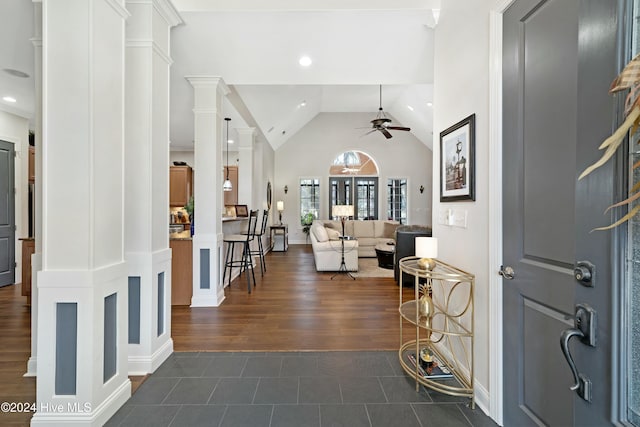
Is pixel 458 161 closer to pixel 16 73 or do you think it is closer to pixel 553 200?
pixel 553 200

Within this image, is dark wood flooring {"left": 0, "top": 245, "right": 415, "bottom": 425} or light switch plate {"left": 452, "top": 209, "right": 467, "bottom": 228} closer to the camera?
light switch plate {"left": 452, "top": 209, "right": 467, "bottom": 228}

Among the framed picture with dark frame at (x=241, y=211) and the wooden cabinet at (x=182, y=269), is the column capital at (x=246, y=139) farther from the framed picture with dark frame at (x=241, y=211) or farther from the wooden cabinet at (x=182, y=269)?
the wooden cabinet at (x=182, y=269)

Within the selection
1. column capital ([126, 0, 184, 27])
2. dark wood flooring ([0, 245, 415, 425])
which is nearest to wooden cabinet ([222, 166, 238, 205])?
dark wood flooring ([0, 245, 415, 425])

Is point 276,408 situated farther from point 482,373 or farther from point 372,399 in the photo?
point 482,373

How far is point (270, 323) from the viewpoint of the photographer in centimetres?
323

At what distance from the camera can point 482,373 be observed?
1865mm

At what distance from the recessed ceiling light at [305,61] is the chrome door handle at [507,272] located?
9.44 ft

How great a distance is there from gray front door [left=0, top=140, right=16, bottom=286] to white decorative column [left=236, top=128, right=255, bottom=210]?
141 inches

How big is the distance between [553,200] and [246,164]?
19.1 ft

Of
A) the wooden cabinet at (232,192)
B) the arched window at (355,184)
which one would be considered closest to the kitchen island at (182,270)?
the wooden cabinet at (232,192)

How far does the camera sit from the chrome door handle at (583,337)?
2.51 ft

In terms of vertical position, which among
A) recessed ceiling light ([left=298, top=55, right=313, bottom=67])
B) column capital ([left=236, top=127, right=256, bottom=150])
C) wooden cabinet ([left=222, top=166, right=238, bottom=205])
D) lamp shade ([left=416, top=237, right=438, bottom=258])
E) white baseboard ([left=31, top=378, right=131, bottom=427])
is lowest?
white baseboard ([left=31, top=378, right=131, bottom=427])

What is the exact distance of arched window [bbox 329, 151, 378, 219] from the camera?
10.4 meters

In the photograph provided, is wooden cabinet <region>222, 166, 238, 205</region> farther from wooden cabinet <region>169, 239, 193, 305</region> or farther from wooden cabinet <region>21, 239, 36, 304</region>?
wooden cabinet <region>169, 239, 193, 305</region>
